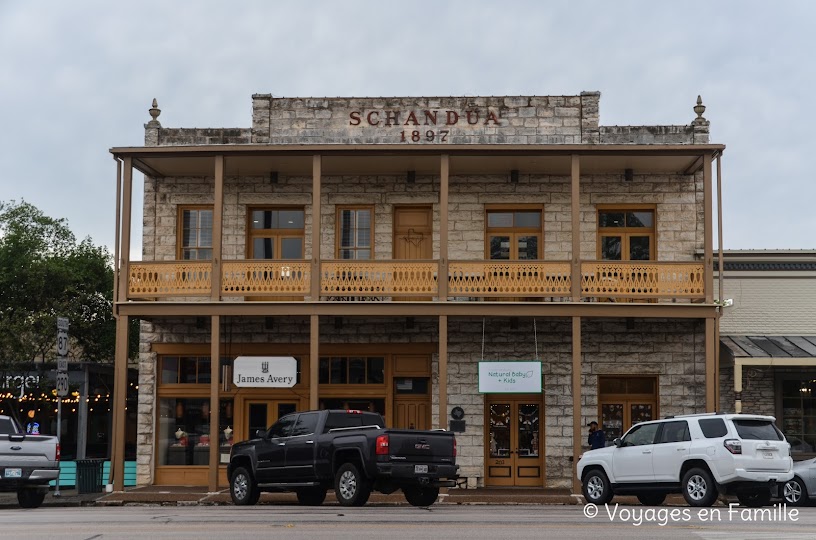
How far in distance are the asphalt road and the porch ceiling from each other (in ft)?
26.6

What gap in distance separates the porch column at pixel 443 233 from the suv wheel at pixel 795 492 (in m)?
7.76

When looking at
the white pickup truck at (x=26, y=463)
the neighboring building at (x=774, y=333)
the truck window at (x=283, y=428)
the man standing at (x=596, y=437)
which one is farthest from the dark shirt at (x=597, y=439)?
the white pickup truck at (x=26, y=463)

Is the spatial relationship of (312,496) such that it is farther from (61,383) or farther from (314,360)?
(61,383)

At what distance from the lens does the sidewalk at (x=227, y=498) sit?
21422 millimetres

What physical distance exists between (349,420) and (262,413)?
6628 mm

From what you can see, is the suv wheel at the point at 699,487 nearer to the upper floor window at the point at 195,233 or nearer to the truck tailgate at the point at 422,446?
the truck tailgate at the point at 422,446

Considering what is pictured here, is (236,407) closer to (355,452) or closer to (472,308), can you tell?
(472,308)

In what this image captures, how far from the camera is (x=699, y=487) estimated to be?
1795cm

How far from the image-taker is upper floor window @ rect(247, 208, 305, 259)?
85.9ft

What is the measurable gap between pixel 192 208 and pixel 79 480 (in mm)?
6736

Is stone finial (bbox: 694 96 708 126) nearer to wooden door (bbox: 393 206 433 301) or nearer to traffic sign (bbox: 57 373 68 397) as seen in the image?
wooden door (bbox: 393 206 433 301)

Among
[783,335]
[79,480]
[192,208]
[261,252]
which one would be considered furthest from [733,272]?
[79,480]

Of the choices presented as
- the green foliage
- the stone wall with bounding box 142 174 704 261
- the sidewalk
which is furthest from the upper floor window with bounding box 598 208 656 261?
the green foliage

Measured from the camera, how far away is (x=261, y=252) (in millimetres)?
26234
